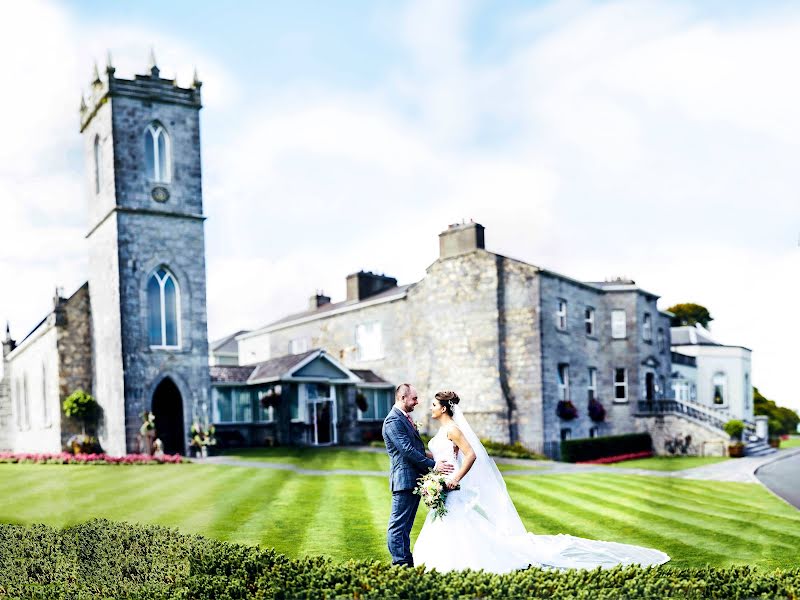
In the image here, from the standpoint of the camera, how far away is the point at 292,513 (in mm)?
14062

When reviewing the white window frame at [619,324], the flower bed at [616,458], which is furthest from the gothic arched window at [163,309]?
the white window frame at [619,324]

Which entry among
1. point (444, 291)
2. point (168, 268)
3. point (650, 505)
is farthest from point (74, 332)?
point (650, 505)

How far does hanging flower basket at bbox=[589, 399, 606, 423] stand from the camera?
117ft

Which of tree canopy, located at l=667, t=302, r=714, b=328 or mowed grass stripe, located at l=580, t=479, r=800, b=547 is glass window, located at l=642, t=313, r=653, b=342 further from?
tree canopy, located at l=667, t=302, r=714, b=328

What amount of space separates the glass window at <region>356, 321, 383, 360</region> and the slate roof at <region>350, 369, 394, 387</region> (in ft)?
2.85

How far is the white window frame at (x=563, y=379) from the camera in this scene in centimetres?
3391

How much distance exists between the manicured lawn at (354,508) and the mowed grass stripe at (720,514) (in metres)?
0.02

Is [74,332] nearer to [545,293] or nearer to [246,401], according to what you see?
[246,401]

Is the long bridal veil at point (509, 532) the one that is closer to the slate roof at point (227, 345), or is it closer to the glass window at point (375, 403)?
the glass window at point (375, 403)

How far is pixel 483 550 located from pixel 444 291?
26.3 m

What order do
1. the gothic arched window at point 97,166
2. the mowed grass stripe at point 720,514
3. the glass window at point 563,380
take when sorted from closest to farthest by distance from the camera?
the mowed grass stripe at point 720,514 → the gothic arched window at point 97,166 → the glass window at point 563,380

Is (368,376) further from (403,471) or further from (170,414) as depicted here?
(403,471)

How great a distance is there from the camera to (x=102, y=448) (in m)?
28.1

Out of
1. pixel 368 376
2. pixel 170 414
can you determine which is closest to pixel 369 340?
pixel 368 376
